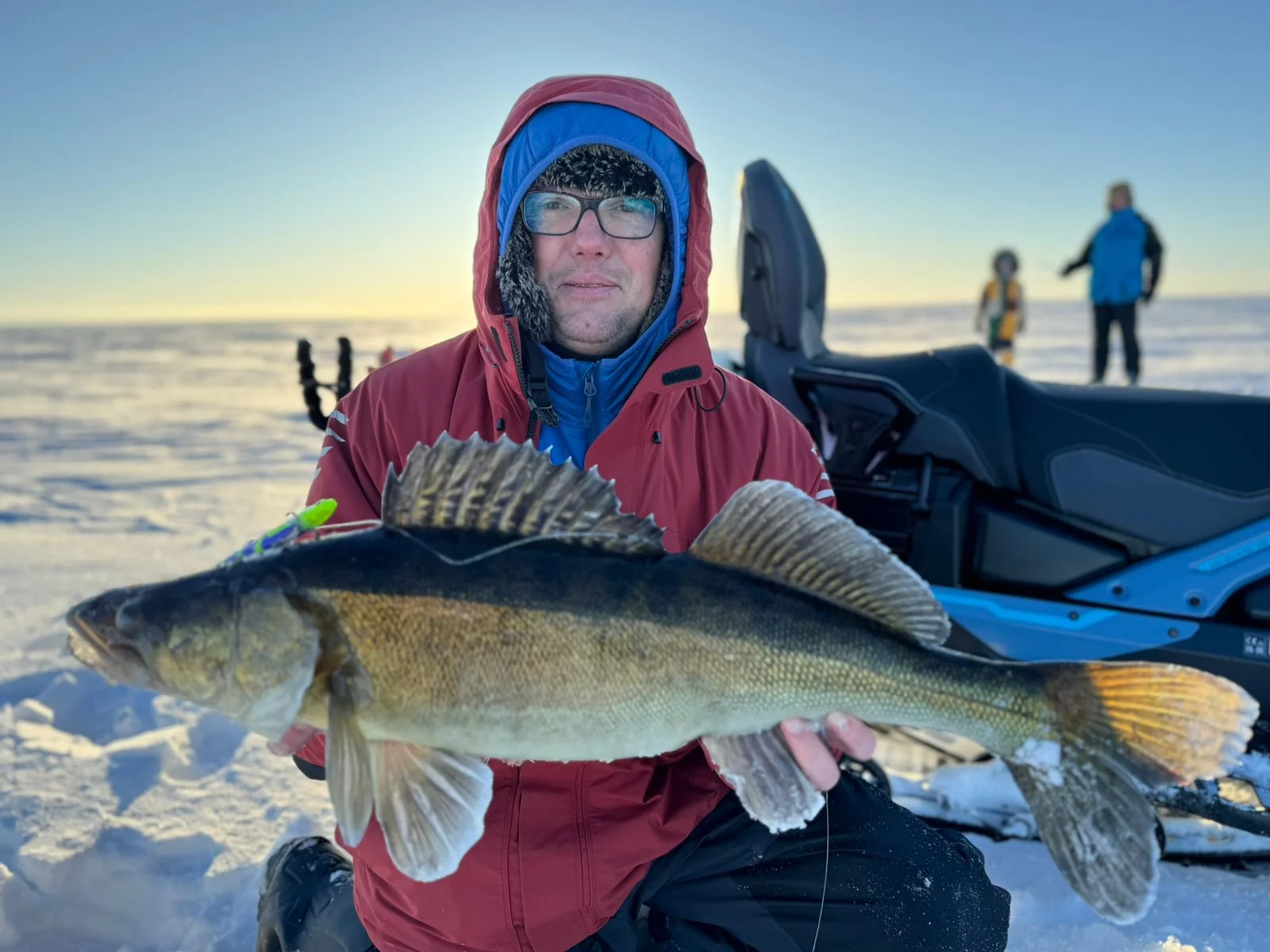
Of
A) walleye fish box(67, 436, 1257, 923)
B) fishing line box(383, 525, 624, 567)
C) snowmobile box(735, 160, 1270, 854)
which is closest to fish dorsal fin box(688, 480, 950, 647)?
walleye fish box(67, 436, 1257, 923)

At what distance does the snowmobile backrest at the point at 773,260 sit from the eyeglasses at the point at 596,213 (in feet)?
3.49

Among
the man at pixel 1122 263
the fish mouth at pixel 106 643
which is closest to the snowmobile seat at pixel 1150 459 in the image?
the fish mouth at pixel 106 643

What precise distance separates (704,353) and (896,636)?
100 centimetres

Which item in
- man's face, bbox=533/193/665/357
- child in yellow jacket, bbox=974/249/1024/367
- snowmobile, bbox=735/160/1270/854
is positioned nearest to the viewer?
man's face, bbox=533/193/665/357

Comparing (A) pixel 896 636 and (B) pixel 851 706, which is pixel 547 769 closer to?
(B) pixel 851 706

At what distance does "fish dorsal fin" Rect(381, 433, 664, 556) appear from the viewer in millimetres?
1658

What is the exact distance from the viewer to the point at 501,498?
1663mm

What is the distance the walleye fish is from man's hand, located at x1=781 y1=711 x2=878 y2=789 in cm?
4

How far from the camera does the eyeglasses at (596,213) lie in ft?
8.42

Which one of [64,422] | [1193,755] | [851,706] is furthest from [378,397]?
[64,422]

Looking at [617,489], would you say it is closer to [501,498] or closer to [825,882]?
[501,498]

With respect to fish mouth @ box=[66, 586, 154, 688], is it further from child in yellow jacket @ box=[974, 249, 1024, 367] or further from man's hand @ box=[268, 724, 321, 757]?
child in yellow jacket @ box=[974, 249, 1024, 367]

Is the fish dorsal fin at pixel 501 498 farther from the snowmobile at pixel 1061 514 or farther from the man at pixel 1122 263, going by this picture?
the man at pixel 1122 263

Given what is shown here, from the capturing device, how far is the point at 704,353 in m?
2.37
